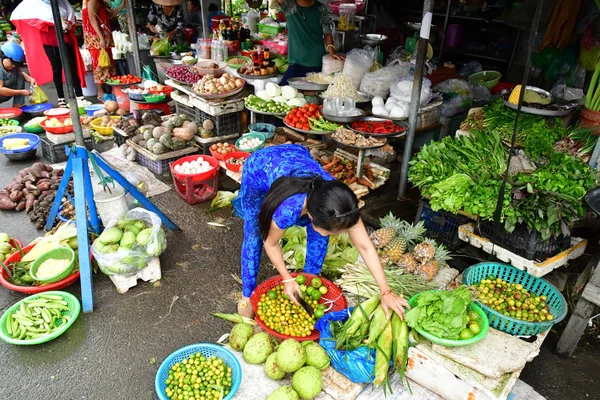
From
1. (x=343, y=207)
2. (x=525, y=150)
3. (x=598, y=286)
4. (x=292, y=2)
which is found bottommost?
(x=598, y=286)

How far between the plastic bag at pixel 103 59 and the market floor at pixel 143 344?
15.9 ft

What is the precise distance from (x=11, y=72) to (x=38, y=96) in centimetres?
61

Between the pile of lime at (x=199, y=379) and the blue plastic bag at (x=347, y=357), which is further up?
the blue plastic bag at (x=347, y=357)

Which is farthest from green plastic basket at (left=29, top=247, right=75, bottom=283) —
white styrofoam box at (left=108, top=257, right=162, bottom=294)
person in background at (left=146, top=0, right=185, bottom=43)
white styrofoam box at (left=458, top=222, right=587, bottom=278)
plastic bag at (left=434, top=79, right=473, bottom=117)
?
person in background at (left=146, top=0, right=185, bottom=43)

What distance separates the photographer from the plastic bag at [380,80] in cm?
479

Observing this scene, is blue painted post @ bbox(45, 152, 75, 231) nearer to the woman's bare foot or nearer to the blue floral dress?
the blue floral dress

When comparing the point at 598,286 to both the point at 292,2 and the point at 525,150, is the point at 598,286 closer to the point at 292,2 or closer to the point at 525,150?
the point at 525,150

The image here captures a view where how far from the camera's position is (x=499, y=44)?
24.7 ft

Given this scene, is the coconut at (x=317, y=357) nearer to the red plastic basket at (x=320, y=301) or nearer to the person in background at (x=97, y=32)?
the red plastic basket at (x=320, y=301)

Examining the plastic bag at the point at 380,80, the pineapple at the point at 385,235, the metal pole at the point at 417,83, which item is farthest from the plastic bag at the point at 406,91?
the pineapple at the point at 385,235

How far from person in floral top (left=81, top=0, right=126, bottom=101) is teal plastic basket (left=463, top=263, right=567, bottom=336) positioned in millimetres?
6909

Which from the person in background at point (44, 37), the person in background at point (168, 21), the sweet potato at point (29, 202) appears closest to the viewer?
the sweet potato at point (29, 202)

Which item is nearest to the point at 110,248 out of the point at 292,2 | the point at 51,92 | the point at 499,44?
the point at 292,2

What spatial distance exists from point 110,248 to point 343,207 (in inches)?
84.7
